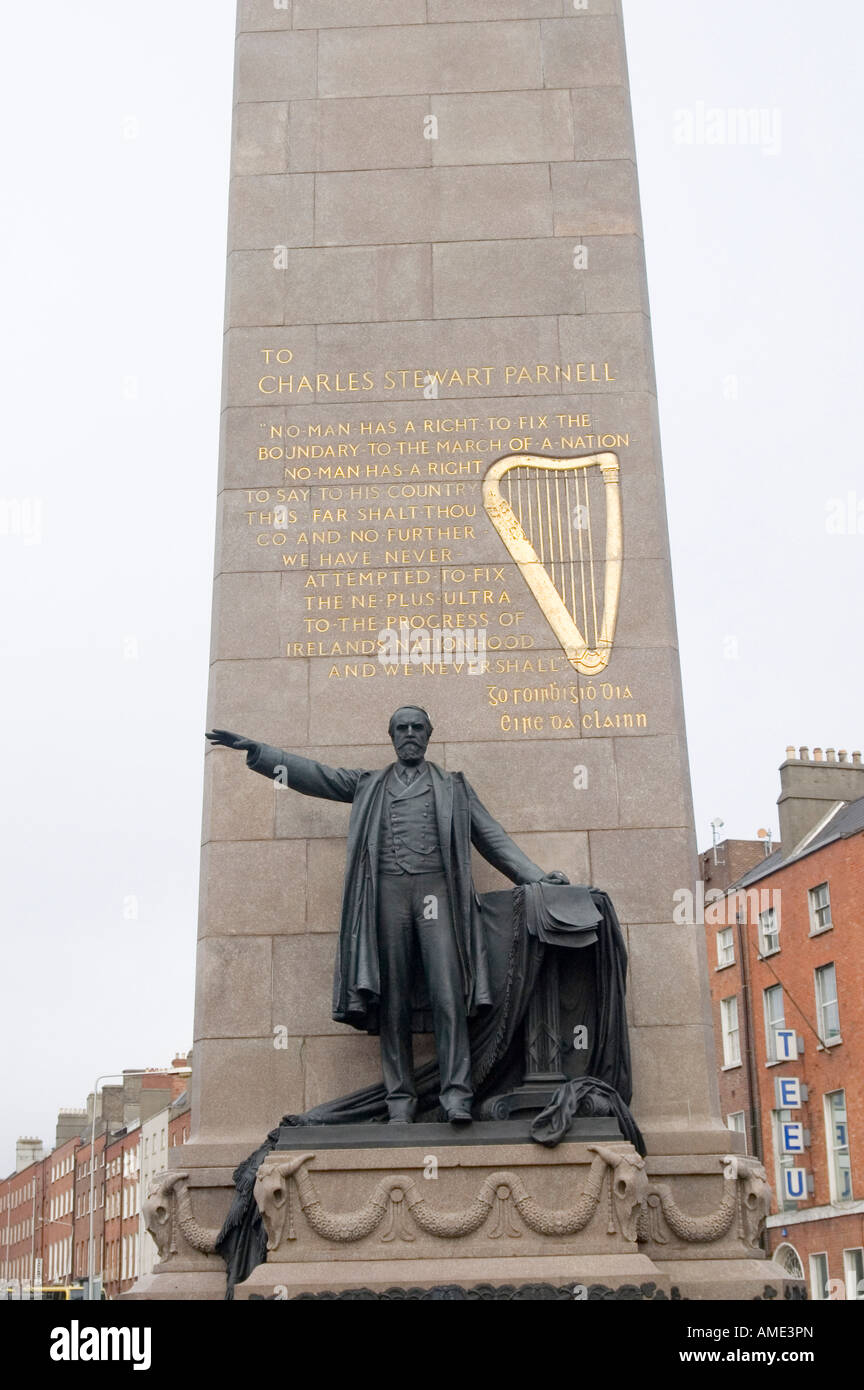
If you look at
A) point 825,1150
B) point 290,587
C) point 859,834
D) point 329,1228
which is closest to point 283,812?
point 290,587

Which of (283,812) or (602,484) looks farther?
(602,484)

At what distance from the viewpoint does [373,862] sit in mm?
12852

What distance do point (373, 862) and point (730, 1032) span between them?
124ft

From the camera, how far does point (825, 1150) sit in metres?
41.9

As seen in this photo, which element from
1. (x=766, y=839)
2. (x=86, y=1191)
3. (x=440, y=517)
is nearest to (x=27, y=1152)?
(x=86, y=1191)

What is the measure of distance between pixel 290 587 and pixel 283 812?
215 centimetres

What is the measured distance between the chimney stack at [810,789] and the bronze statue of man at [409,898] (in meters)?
34.5

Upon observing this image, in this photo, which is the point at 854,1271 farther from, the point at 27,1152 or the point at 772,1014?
the point at 27,1152

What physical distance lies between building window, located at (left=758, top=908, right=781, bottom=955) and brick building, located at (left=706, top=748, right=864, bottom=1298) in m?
0.04

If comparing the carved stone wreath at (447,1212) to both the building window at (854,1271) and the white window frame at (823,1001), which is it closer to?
the building window at (854,1271)

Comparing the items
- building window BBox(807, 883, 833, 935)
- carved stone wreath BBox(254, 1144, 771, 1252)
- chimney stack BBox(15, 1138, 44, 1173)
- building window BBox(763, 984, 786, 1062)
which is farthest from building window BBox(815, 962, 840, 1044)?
chimney stack BBox(15, 1138, 44, 1173)

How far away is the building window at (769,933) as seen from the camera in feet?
148

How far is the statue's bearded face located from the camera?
13281 mm
